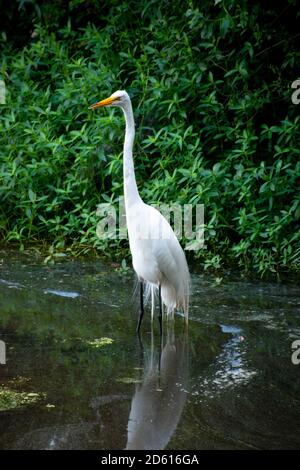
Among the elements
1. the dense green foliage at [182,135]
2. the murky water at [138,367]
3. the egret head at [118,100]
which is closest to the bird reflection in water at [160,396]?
the murky water at [138,367]

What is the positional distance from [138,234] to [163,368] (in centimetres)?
93

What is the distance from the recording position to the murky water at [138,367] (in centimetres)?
360

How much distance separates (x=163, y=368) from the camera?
4.50 metres

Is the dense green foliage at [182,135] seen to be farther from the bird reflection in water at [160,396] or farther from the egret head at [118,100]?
the bird reflection in water at [160,396]

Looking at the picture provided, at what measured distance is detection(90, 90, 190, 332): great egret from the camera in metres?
5.02

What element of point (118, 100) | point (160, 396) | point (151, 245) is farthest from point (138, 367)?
point (118, 100)

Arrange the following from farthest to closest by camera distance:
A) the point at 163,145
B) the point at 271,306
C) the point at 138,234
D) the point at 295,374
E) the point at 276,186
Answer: the point at 163,145, the point at 276,186, the point at 271,306, the point at 138,234, the point at 295,374

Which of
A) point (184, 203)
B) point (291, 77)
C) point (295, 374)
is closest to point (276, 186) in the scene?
point (184, 203)

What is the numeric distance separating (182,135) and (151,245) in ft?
7.32

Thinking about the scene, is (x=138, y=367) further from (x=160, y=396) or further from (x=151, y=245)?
(x=151, y=245)

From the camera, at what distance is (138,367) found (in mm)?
4477

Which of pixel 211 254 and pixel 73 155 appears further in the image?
pixel 73 155

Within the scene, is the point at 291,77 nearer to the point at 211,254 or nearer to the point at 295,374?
the point at 211,254
